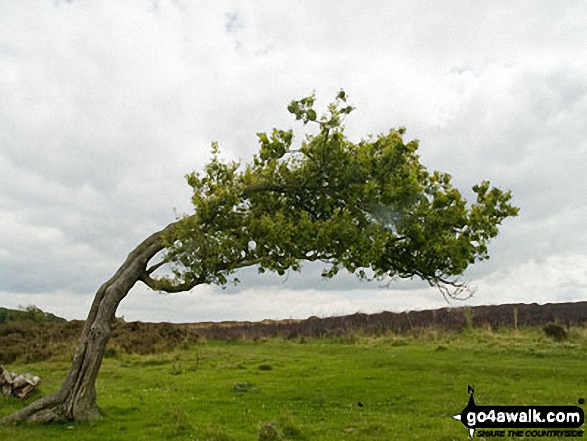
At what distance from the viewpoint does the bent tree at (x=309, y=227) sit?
78.8 ft

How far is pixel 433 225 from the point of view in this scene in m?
24.6

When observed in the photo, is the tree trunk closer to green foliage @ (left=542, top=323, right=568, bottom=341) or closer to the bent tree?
the bent tree

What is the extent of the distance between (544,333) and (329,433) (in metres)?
33.5

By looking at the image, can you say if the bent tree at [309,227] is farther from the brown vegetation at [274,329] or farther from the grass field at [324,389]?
the brown vegetation at [274,329]

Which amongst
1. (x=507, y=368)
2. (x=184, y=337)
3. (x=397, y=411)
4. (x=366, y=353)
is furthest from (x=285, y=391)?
(x=184, y=337)

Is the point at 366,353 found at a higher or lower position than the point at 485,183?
lower

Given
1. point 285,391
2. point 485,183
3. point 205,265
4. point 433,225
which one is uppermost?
point 485,183

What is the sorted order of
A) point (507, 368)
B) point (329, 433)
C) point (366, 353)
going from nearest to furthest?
1. point (329, 433)
2. point (507, 368)
3. point (366, 353)

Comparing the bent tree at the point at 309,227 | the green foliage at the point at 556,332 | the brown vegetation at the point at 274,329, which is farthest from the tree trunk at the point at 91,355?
the green foliage at the point at 556,332

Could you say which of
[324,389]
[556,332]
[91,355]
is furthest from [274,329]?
[91,355]

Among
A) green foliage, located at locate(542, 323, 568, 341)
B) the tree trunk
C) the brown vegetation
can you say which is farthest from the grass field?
the brown vegetation

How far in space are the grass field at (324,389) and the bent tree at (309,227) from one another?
3.71 m

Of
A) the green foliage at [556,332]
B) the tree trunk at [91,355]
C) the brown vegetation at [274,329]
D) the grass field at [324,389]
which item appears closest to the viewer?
the grass field at [324,389]

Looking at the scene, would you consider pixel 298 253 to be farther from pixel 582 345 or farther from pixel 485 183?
pixel 582 345
